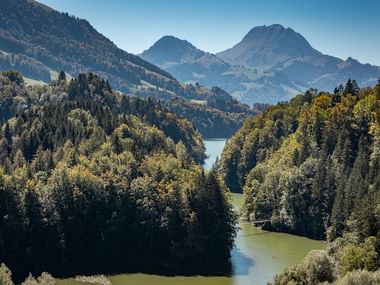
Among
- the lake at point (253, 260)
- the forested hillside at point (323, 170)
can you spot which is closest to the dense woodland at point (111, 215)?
the lake at point (253, 260)

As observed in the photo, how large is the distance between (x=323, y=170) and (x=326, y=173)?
2.98 feet

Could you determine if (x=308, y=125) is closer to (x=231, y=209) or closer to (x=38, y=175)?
(x=231, y=209)

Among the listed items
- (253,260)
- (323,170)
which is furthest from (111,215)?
(323,170)

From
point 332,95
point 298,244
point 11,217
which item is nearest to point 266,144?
point 332,95

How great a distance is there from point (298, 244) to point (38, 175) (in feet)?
155

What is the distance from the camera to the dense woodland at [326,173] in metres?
104

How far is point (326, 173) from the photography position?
124 meters

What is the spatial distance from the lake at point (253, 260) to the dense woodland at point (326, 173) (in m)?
4.64

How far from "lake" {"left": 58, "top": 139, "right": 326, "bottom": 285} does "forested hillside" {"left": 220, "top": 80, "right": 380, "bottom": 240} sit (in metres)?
4.85

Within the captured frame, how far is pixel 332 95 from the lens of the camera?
154625 mm

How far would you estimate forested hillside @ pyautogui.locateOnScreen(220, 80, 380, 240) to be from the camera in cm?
11344

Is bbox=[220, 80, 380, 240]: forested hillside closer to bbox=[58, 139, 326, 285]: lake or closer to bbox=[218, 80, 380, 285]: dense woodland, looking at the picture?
bbox=[218, 80, 380, 285]: dense woodland

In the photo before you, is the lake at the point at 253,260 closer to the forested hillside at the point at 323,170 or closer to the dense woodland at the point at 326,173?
the dense woodland at the point at 326,173

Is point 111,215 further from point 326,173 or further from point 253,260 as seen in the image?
point 326,173
